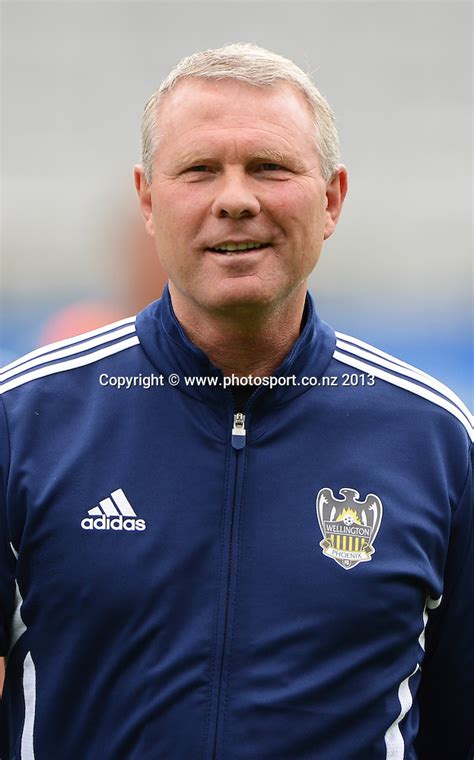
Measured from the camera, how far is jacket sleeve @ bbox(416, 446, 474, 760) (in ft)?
5.66

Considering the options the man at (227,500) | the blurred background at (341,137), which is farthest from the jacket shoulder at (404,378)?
the blurred background at (341,137)

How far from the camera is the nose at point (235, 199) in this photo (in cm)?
158

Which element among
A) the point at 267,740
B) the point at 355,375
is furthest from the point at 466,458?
the point at 267,740

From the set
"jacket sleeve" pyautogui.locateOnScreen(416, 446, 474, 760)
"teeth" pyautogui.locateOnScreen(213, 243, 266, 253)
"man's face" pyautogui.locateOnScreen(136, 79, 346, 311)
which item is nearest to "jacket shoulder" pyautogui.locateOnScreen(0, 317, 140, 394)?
"man's face" pyautogui.locateOnScreen(136, 79, 346, 311)

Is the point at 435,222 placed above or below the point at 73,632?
above

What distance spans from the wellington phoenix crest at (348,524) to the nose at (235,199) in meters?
0.45

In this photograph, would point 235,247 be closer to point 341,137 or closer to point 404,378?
point 404,378

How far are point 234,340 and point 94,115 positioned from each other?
260 inches

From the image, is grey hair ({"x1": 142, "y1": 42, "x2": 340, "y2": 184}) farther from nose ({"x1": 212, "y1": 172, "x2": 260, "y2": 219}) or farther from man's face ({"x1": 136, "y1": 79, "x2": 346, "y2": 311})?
nose ({"x1": 212, "y1": 172, "x2": 260, "y2": 219})

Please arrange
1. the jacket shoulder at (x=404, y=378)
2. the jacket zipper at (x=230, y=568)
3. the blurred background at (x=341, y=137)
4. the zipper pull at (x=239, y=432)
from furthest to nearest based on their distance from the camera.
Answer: the blurred background at (x=341, y=137) < the jacket shoulder at (x=404, y=378) < the zipper pull at (x=239, y=432) < the jacket zipper at (x=230, y=568)

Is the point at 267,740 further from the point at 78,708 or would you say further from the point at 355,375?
the point at 355,375

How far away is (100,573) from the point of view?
1.58 m

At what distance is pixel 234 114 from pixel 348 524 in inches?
26.0

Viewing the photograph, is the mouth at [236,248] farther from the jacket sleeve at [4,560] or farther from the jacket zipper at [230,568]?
the jacket sleeve at [4,560]
